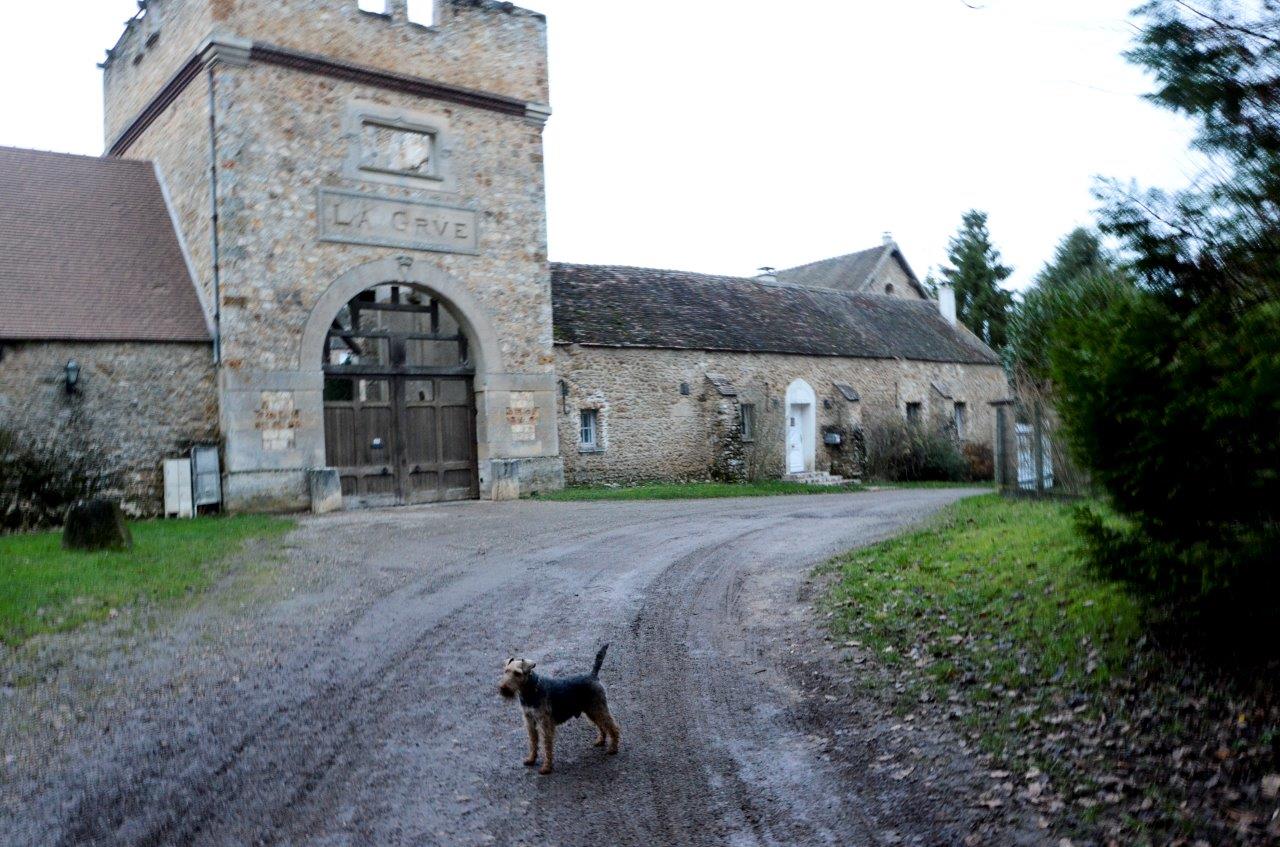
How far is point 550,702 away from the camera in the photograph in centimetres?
491

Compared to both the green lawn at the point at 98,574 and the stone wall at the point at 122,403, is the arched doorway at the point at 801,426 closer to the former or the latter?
the stone wall at the point at 122,403

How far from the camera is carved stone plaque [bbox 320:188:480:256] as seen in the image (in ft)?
55.9

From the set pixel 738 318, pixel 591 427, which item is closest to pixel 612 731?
pixel 591 427

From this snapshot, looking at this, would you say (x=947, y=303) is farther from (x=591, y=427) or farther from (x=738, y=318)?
(x=591, y=427)

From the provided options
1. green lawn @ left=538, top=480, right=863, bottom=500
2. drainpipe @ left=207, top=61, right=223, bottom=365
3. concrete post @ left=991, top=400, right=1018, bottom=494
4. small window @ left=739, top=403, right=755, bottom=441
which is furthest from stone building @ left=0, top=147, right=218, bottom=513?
small window @ left=739, top=403, right=755, bottom=441

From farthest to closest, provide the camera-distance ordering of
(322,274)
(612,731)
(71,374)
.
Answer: (322,274) → (71,374) → (612,731)

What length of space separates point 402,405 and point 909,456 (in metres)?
15.1

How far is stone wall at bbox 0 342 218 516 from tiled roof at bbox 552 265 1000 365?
25.9ft

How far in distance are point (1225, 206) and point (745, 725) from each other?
3.55 meters

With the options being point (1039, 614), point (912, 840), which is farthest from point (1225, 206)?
point (1039, 614)

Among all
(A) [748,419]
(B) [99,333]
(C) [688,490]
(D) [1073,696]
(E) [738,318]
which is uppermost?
(E) [738,318]

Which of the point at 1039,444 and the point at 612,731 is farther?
the point at 1039,444

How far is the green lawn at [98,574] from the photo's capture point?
802 cm

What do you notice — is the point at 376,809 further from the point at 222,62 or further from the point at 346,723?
the point at 222,62
